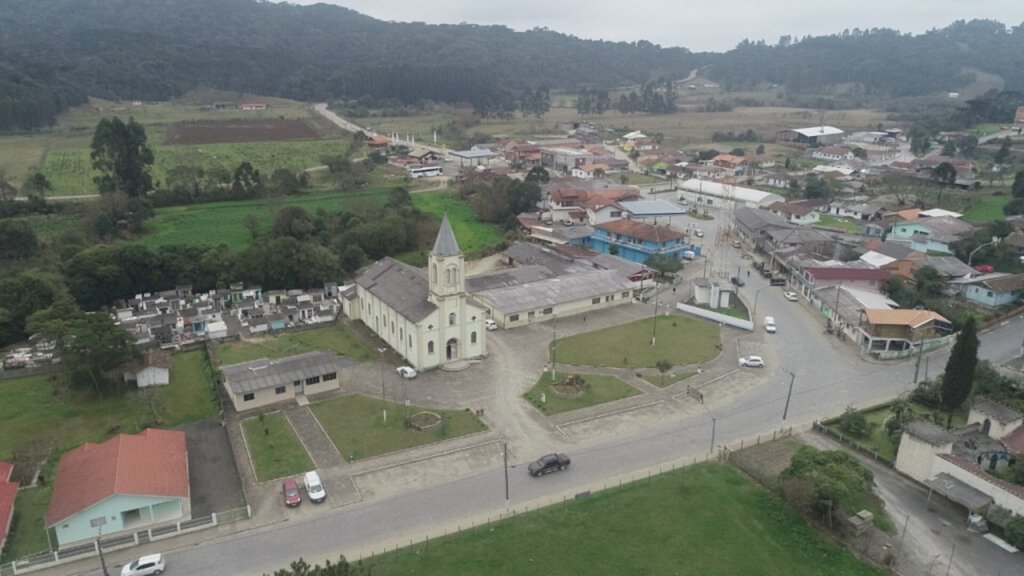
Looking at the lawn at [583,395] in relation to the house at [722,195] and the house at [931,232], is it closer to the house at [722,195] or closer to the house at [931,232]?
the house at [931,232]

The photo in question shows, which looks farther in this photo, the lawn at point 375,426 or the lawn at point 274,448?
the lawn at point 375,426

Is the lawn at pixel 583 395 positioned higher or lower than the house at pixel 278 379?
lower

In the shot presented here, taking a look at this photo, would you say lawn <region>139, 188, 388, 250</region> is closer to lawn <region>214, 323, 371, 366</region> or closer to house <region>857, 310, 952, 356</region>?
lawn <region>214, 323, 371, 366</region>

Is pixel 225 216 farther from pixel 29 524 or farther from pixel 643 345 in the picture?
pixel 643 345

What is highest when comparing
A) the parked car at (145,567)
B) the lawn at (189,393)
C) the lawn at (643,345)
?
the parked car at (145,567)

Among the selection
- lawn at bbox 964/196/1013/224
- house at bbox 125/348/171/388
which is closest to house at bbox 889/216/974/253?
lawn at bbox 964/196/1013/224

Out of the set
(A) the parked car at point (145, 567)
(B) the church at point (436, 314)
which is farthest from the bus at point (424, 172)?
(A) the parked car at point (145, 567)
